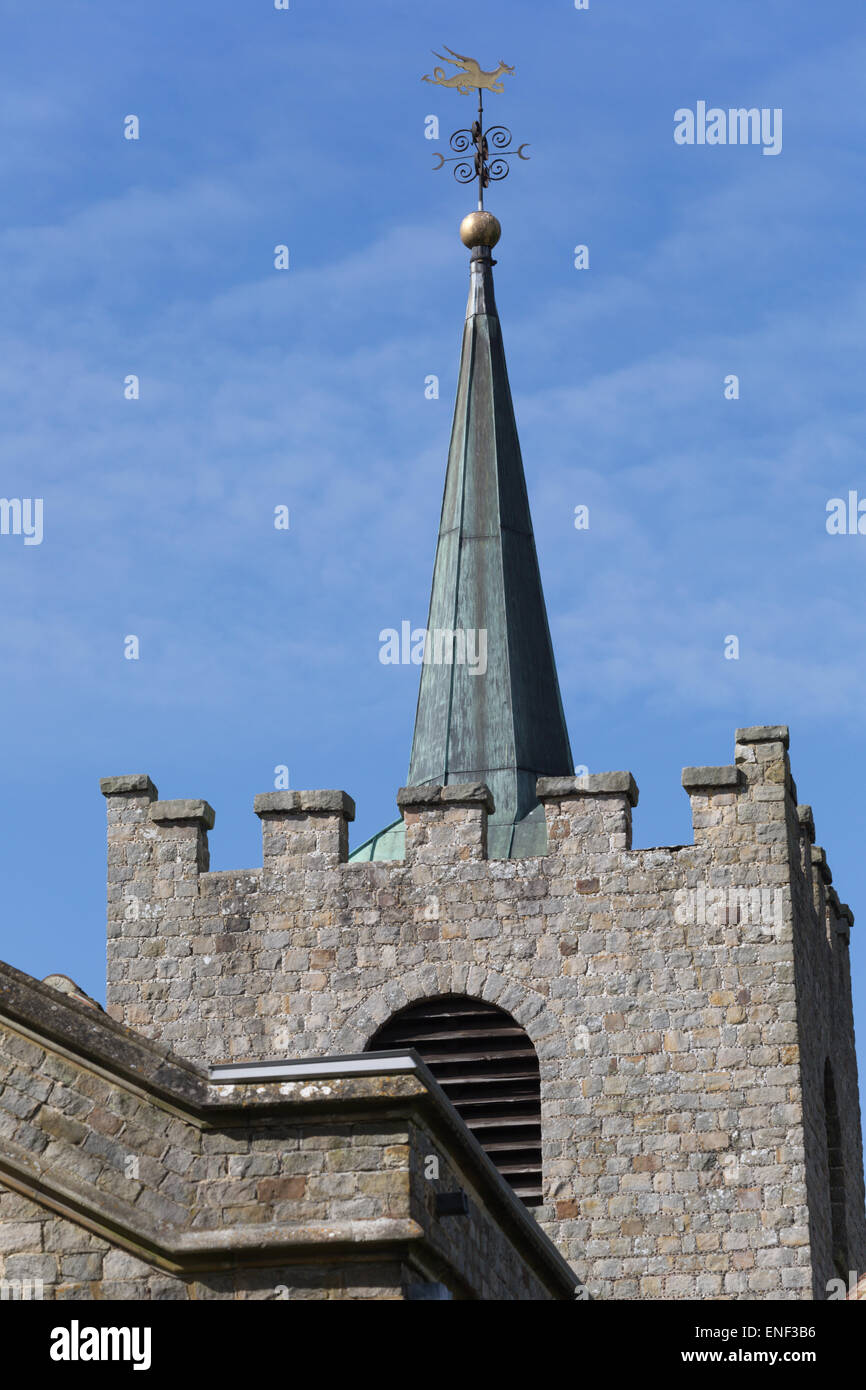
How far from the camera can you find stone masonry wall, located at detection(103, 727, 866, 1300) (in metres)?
20.5

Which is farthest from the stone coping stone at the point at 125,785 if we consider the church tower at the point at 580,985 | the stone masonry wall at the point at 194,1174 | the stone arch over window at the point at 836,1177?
the stone masonry wall at the point at 194,1174

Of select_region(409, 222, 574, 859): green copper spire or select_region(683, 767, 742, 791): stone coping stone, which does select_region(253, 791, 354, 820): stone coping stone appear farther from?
select_region(683, 767, 742, 791): stone coping stone

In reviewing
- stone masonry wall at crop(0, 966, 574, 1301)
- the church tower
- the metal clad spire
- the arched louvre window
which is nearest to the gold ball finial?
the metal clad spire

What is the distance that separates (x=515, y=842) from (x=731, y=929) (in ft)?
9.06

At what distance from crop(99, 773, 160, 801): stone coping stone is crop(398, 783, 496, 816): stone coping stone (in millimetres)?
2189

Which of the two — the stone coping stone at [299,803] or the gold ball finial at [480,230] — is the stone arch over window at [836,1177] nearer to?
the stone coping stone at [299,803]

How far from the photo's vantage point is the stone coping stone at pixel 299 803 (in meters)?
22.6

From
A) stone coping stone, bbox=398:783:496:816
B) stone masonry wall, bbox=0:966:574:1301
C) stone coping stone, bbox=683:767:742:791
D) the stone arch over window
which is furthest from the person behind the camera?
stone coping stone, bbox=398:783:496:816

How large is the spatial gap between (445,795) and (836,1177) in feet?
14.9

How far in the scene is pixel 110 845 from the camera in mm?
22938

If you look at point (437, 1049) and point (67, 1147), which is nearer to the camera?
point (67, 1147)

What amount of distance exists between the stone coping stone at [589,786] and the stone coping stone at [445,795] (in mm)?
567
